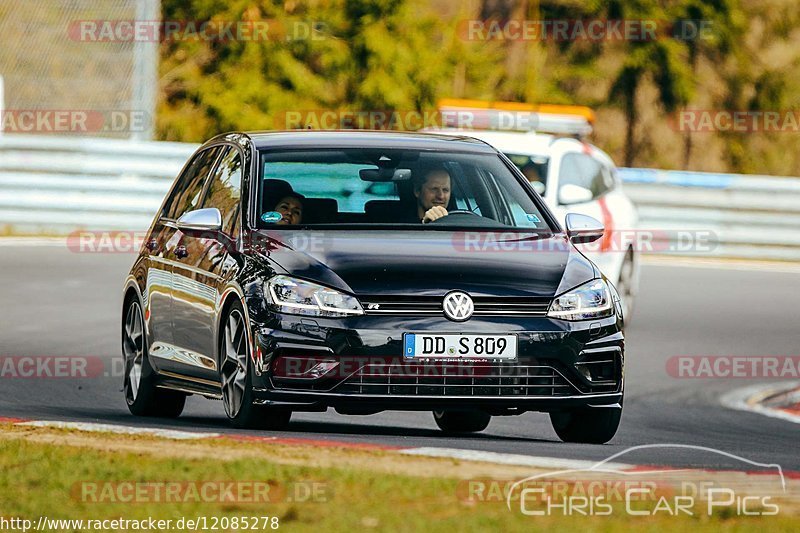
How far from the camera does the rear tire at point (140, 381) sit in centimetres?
1055

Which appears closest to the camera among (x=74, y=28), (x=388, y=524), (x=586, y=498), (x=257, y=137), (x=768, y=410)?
(x=388, y=524)

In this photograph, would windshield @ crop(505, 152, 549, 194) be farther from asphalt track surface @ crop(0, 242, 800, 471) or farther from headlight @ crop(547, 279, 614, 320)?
headlight @ crop(547, 279, 614, 320)

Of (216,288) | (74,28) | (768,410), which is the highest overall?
(74,28)

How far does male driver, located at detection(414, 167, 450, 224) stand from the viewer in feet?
31.9

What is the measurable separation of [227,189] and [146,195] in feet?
49.5

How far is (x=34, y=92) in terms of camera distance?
2709cm

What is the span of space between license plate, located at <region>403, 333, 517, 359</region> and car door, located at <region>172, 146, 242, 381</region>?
3.66ft

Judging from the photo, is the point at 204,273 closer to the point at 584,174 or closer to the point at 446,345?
the point at 446,345

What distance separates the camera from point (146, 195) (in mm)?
24859

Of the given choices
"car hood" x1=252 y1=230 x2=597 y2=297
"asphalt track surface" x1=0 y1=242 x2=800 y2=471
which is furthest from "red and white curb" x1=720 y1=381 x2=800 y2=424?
"car hood" x1=252 y1=230 x2=597 y2=297

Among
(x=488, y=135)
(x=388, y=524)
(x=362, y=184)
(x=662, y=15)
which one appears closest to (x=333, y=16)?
(x=662, y=15)

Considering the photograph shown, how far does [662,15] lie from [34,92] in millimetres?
13748

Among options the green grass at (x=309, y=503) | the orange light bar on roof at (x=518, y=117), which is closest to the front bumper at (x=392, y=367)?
the green grass at (x=309, y=503)

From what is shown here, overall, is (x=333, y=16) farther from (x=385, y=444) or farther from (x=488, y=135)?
(x=385, y=444)
